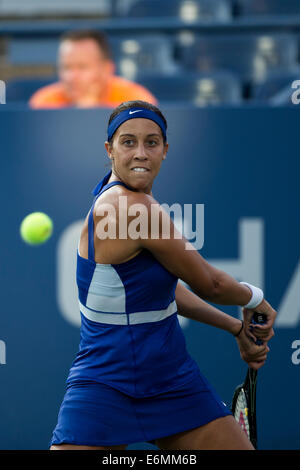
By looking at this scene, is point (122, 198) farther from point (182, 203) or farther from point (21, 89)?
point (21, 89)

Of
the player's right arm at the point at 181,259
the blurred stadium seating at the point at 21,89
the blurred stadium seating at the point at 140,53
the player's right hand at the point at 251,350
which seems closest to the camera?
the player's right arm at the point at 181,259

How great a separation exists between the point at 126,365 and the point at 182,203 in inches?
45.0

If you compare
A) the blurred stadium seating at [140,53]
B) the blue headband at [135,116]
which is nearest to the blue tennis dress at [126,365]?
the blue headband at [135,116]

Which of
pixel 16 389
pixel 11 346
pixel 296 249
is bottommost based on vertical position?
pixel 16 389

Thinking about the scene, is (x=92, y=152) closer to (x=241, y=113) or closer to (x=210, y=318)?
(x=241, y=113)

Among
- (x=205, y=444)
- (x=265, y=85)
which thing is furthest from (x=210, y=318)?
(x=265, y=85)

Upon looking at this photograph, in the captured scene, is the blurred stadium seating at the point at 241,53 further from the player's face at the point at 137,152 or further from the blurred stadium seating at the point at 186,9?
the player's face at the point at 137,152

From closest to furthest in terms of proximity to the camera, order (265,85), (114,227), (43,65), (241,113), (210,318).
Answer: (114,227) < (210,318) < (241,113) < (265,85) < (43,65)

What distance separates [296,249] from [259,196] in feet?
0.92

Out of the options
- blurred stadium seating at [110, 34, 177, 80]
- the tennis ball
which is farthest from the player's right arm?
blurred stadium seating at [110, 34, 177, 80]

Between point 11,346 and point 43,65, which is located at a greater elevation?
point 43,65

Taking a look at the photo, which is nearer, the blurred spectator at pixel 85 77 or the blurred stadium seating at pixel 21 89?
the blurred spectator at pixel 85 77

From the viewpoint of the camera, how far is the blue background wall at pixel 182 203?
2945mm

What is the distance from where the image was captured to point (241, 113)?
2.93 metres
